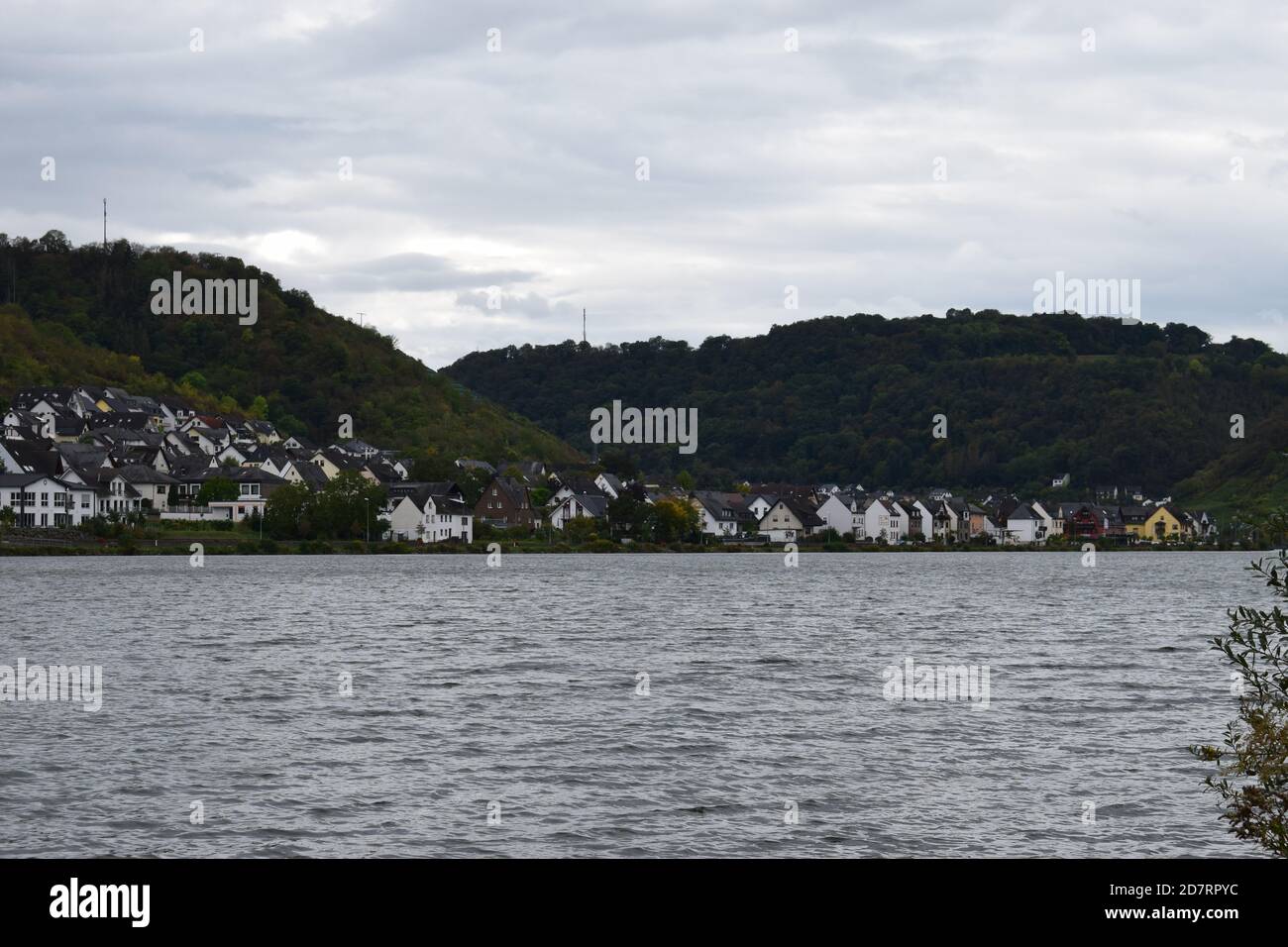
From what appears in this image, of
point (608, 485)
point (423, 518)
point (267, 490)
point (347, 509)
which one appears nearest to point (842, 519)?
point (608, 485)

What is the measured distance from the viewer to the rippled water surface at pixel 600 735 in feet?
72.6

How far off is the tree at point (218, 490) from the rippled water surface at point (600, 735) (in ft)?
249

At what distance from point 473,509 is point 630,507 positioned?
1827 cm

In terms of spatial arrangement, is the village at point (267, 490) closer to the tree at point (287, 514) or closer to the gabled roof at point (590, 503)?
the gabled roof at point (590, 503)

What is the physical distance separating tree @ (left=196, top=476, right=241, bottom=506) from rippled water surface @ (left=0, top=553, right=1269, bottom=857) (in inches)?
2985

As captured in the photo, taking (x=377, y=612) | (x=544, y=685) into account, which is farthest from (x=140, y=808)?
(x=377, y=612)

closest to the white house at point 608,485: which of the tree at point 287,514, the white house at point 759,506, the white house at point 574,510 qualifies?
the white house at point 574,510

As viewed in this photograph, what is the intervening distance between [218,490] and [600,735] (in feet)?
405

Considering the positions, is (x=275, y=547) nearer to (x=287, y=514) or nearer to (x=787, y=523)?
(x=287, y=514)

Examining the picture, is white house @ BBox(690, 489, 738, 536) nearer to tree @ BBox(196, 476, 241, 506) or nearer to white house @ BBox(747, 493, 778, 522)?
white house @ BBox(747, 493, 778, 522)

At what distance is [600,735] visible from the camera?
31578 mm

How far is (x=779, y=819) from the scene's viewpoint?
23078 millimetres

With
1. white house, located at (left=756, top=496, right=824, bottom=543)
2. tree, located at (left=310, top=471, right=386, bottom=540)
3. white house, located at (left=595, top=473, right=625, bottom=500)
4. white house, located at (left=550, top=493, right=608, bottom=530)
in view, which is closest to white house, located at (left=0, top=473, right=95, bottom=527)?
tree, located at (left=310, top=471, right=386, bottom=540)
